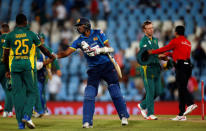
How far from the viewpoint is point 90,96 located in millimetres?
9445

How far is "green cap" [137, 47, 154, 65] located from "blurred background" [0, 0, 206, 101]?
7718mm

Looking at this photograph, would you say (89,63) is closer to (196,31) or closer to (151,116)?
(151,116)

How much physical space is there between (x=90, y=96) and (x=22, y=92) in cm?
148

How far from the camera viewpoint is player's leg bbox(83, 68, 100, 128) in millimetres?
9352

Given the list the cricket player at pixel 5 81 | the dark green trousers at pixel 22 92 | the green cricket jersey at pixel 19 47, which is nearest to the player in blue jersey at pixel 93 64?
the green cricket jersey at pixel 19 47

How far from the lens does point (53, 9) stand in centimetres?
2381

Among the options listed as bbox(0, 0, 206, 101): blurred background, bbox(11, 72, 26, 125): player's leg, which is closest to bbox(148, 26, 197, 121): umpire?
bbox(11, 72, 26, 125): player's leg

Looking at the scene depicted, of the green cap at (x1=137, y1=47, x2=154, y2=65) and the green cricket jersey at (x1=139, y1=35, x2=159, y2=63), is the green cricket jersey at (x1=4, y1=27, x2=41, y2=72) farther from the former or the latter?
the green cricket jersey at (x1=139, y1=35, x2=159, y2=63)

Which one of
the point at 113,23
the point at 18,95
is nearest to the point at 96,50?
the point at 18,95

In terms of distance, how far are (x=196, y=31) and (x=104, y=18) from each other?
203 inches

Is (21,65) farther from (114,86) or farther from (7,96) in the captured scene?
(7,96)

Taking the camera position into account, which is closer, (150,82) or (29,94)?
(29,94)

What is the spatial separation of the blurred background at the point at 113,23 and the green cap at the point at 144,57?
772 centimetres

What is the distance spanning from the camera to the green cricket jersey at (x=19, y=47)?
925 centimetres
